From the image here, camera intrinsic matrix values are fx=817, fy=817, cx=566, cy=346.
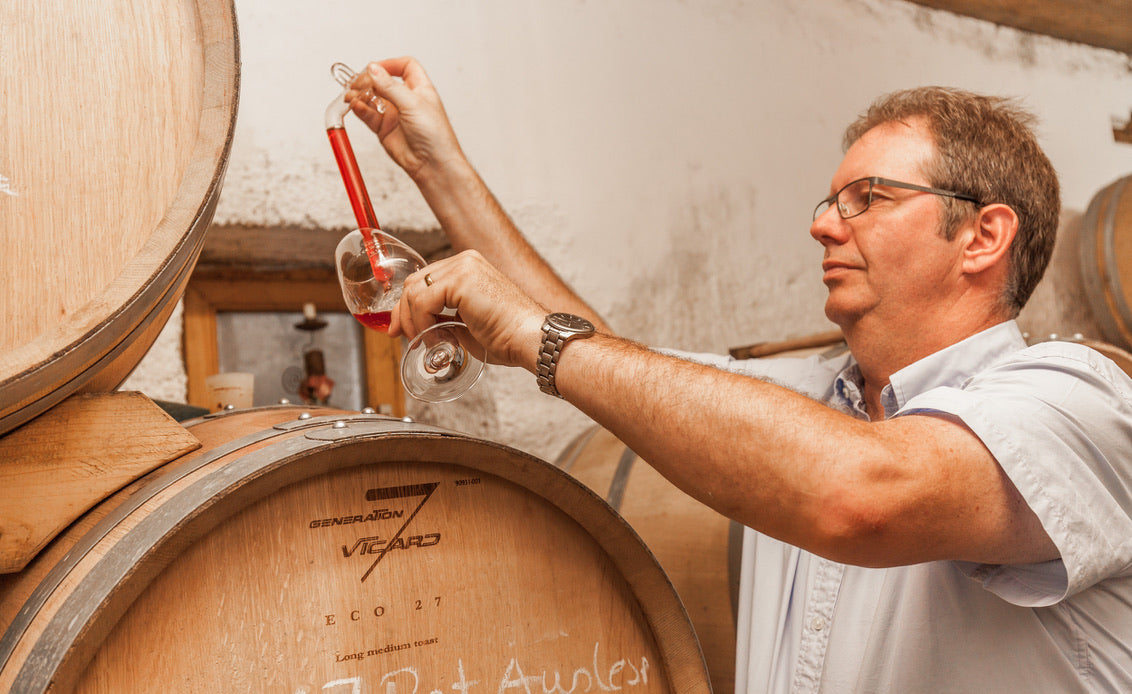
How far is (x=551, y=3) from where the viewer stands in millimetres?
2080

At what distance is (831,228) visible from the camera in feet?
4.42

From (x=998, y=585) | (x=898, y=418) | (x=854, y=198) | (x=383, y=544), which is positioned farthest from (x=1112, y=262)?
(x=383, y=544)

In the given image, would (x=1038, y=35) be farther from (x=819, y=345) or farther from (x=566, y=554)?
(x=566, y=554)

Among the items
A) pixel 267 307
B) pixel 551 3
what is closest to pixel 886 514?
pixel 267 307

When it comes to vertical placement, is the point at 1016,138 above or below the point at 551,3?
below

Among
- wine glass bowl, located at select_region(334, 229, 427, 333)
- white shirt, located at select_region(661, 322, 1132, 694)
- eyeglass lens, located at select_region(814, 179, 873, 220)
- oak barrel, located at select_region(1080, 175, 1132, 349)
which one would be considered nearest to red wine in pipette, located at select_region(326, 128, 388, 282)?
wine glass bowl, located at select_region(334, 229, 427, 333)

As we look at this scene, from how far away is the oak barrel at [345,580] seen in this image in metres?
0.71

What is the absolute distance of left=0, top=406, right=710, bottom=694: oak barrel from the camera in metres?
0.71

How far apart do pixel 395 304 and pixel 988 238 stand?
0.94m

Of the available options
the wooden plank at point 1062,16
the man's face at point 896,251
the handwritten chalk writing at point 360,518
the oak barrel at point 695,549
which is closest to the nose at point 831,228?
the man's face at point 896,251

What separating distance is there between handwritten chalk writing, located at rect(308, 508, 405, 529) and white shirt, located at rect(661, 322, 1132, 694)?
589 mm

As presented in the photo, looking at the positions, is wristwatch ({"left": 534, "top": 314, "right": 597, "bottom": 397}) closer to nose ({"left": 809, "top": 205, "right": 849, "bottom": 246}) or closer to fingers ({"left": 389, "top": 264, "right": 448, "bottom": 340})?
fingers ({"left": 389, "top": 264, "right": 448, "bottom": 340})

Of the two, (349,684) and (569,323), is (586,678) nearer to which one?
(349,684)

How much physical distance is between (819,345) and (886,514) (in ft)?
3.48
